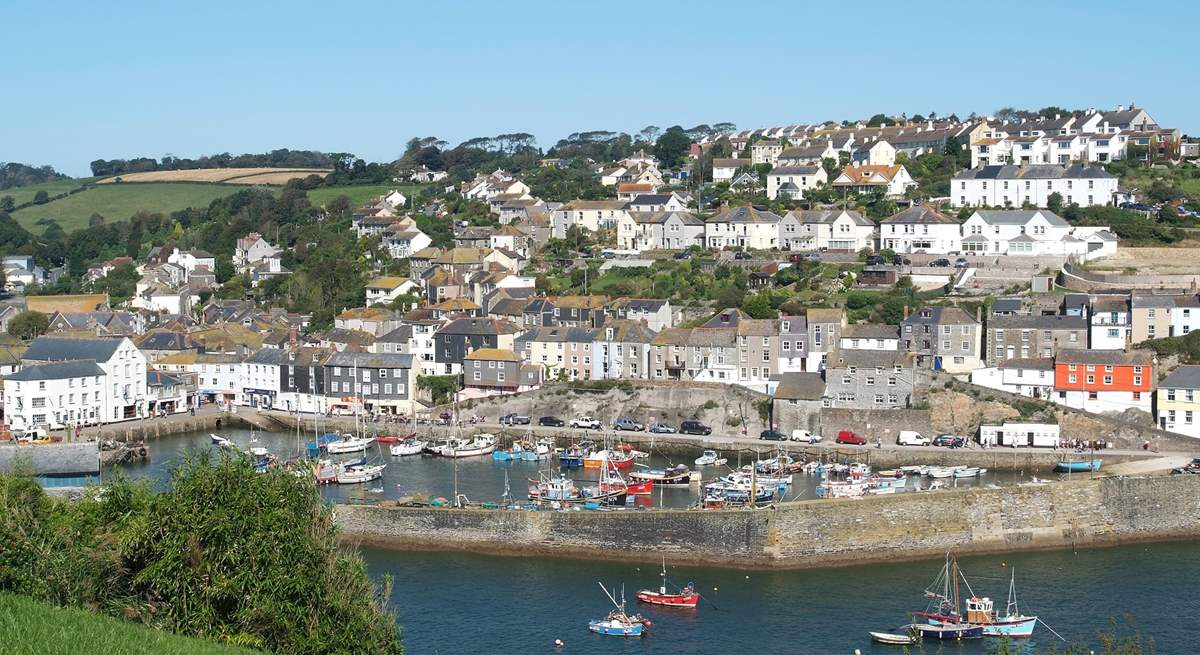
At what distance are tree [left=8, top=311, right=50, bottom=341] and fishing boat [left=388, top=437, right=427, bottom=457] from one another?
17.3 metres

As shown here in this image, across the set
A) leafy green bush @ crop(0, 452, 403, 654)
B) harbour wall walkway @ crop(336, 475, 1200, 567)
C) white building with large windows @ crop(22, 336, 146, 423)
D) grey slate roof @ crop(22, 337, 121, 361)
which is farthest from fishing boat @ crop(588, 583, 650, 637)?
grey slate roof @ crop(22, 337, 121, 361)

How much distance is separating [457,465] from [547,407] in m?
4.21

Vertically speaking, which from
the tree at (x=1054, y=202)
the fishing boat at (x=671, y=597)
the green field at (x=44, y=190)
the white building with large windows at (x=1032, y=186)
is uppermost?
the green field at (x=44, y=190)

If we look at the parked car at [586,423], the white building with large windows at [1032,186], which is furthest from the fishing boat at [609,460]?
the white building with large windows at [1032,186]

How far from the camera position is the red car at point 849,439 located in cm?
2994

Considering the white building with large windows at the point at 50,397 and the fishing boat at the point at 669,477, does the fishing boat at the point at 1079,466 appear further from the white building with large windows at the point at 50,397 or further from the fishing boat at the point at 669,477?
the white building with large windows at the point at 50,397

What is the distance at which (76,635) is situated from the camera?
469 inches

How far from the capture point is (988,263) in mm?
38844

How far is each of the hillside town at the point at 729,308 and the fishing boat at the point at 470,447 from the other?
3648mm

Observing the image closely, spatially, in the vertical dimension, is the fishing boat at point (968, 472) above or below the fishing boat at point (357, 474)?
above

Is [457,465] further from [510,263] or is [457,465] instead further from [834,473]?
[510,263]

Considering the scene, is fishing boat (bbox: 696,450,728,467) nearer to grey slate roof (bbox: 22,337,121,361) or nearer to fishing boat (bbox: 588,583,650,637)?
fishing boat (bbox: 588,583,650,637)

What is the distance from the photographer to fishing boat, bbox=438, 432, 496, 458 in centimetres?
3119

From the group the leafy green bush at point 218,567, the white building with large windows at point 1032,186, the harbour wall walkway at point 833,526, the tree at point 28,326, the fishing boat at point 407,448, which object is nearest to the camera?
the leafy green bush at point 218,567
